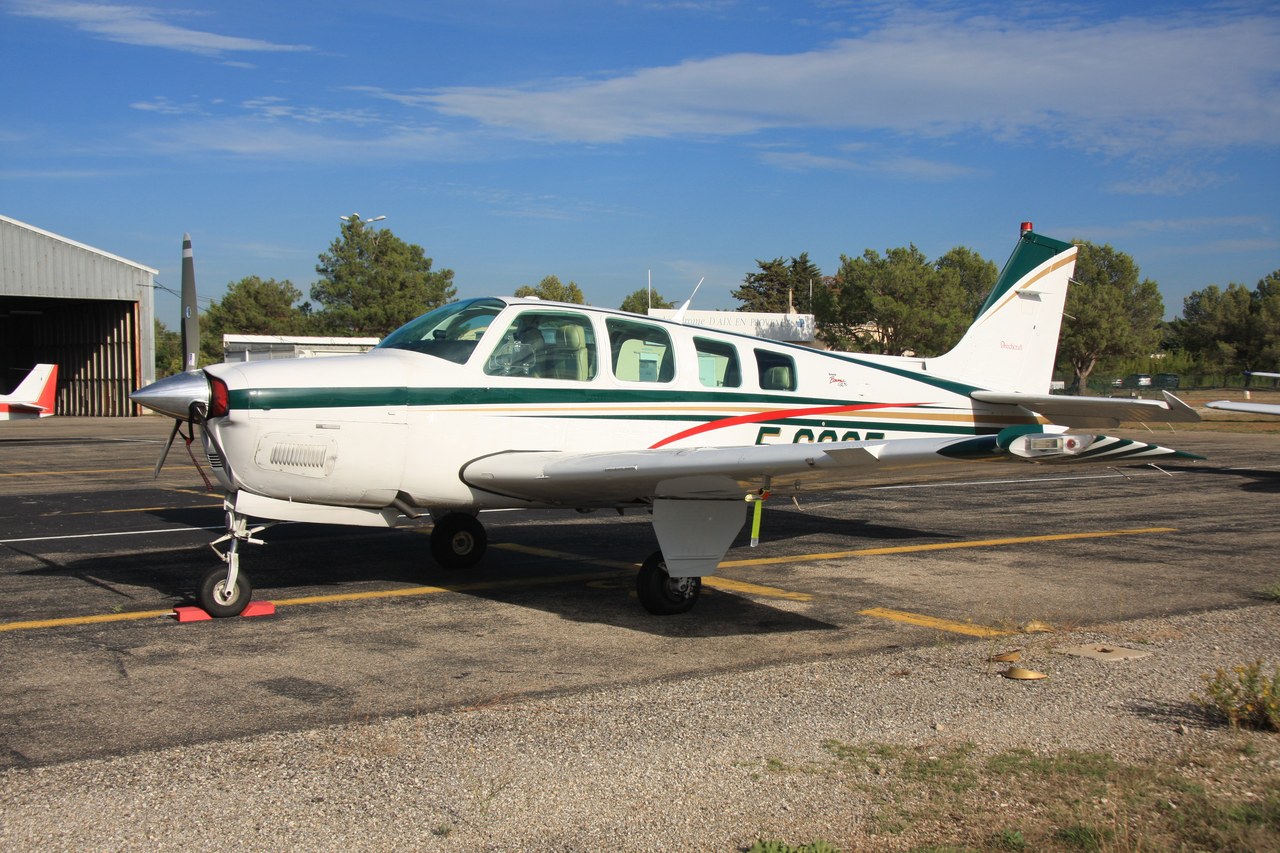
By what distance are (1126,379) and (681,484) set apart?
75.7 m

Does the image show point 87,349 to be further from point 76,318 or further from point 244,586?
point 244,586

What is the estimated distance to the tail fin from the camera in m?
11.1

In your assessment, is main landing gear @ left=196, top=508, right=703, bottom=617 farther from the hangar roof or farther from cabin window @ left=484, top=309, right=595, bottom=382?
the hangar roof

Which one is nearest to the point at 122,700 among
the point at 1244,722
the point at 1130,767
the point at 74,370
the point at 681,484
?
the point at 681,484

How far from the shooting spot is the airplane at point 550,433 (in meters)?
6.72

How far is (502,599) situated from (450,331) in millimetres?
2150

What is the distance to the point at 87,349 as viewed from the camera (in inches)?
2016

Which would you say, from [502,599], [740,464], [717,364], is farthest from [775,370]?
[502,599]

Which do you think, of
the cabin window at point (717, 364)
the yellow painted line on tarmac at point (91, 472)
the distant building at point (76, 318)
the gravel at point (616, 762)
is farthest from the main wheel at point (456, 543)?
the distant building at point (76, 318)

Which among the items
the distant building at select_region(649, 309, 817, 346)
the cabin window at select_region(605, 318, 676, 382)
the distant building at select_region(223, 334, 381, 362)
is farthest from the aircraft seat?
the distant building at select_region(649, 309, 817, 346)

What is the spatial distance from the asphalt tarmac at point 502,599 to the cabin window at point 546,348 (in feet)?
5.91

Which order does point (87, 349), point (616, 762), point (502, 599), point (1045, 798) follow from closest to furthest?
point (1045, 798) < point (616, 762) < point (502, 599) < point (87, 349)

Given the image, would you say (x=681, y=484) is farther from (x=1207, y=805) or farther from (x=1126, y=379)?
(x=1126, y=379)

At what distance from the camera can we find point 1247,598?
820 centimetres
